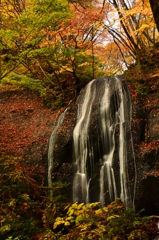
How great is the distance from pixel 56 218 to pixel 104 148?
157 inches

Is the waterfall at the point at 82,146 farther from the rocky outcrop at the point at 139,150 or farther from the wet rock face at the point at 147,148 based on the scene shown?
the wet rock face at the point at 147,148

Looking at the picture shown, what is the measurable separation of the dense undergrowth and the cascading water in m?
0.88

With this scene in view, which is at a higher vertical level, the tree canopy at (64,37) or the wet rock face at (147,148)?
the tree canopy at (64,37)

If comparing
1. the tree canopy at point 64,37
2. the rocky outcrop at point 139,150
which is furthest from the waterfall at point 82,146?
Answer: the tree canopy at point 64,37

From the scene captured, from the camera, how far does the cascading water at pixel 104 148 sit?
7725 millimetres

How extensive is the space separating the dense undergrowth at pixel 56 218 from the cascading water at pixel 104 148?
0.88m

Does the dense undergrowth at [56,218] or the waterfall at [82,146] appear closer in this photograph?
the dense undergrowth at [56,218]

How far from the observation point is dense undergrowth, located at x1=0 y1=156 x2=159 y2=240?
4.75 metres

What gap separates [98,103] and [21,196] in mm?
5062

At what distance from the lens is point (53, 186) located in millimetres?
8594

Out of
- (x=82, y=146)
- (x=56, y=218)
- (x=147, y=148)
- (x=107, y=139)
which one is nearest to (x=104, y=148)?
(x=107, y=139)

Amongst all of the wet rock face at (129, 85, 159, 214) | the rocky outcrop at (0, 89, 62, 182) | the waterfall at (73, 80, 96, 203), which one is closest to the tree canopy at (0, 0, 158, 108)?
the rocky outcrop at (0, 89, 62, 182)

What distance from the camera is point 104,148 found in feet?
28.5

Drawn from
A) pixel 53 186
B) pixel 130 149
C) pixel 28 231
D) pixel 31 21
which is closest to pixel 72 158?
pixel 53 186
